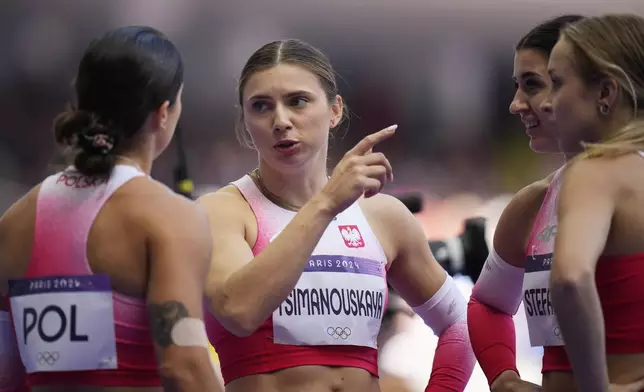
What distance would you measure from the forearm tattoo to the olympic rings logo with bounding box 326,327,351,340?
0.65m

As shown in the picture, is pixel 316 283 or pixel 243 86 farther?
pixel 243 86

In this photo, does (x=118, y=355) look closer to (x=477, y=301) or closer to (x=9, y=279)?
(x=9, y=279)

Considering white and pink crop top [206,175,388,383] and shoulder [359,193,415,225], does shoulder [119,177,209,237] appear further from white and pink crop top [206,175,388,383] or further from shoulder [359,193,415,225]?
shoulder [359,193,415,225]

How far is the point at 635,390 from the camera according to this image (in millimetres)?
1902

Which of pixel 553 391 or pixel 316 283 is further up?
pixel 316 283

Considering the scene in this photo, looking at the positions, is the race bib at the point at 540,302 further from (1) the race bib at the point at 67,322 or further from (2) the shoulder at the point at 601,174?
(1) the race bib at the point at 67,322

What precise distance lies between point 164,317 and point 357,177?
571 mm

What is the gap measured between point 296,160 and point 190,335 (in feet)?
2.59

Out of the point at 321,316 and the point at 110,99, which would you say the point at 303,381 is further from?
the point at 110,99

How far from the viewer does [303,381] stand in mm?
2262

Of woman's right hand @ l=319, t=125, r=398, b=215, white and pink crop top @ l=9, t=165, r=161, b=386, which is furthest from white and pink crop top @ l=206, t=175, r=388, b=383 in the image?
white and pink crop top @ l=9, t=165, r=161, b=386

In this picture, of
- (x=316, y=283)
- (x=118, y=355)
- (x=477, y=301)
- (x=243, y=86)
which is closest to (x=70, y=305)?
(x=118, y=355)

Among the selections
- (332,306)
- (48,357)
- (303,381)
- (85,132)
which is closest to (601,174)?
(332,306)

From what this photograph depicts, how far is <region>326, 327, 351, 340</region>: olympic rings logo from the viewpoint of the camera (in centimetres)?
230
